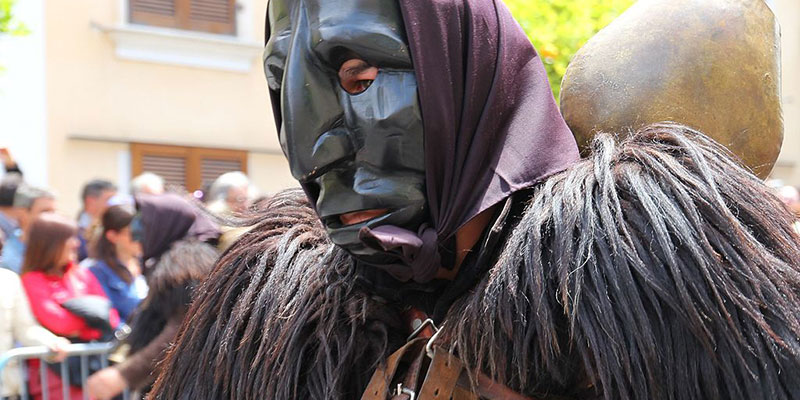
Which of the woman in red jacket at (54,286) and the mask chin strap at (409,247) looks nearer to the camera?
the mask chin strap at (409,247)

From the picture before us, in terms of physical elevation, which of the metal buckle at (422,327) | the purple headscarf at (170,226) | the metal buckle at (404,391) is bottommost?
the purple headscarf at (170,226)

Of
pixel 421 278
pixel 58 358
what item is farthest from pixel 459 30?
pixel 58 358

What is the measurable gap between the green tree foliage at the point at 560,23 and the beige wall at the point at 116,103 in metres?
3.56

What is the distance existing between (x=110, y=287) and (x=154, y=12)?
516 cm

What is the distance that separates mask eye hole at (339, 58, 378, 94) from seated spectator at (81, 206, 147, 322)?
3.22 metres

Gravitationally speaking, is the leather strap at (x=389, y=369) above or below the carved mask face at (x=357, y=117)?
below

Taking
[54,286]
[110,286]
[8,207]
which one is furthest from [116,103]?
[54,286]

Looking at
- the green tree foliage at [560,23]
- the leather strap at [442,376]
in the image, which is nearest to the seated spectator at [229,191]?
the green tree foliage at [560,23]

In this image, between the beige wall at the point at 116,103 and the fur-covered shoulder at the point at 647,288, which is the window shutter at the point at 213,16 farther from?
the fur-covered shoulder at the point at 647,288

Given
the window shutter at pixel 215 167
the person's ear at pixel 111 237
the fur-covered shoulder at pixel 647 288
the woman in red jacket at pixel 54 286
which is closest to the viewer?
the fur-covered shoulder at pixel 647 288

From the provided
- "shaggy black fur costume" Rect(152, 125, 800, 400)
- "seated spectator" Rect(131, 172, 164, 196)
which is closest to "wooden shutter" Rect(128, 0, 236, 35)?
"seated spectator" Rect(131, 172, 164, 196)

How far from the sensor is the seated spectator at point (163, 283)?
3.78 metres

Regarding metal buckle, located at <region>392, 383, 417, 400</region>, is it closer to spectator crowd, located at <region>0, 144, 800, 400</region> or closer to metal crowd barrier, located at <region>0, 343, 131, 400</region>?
spectator crowd, located at <region>0, 144, 800, 400</region>

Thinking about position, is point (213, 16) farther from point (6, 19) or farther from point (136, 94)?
point (6, 19)
